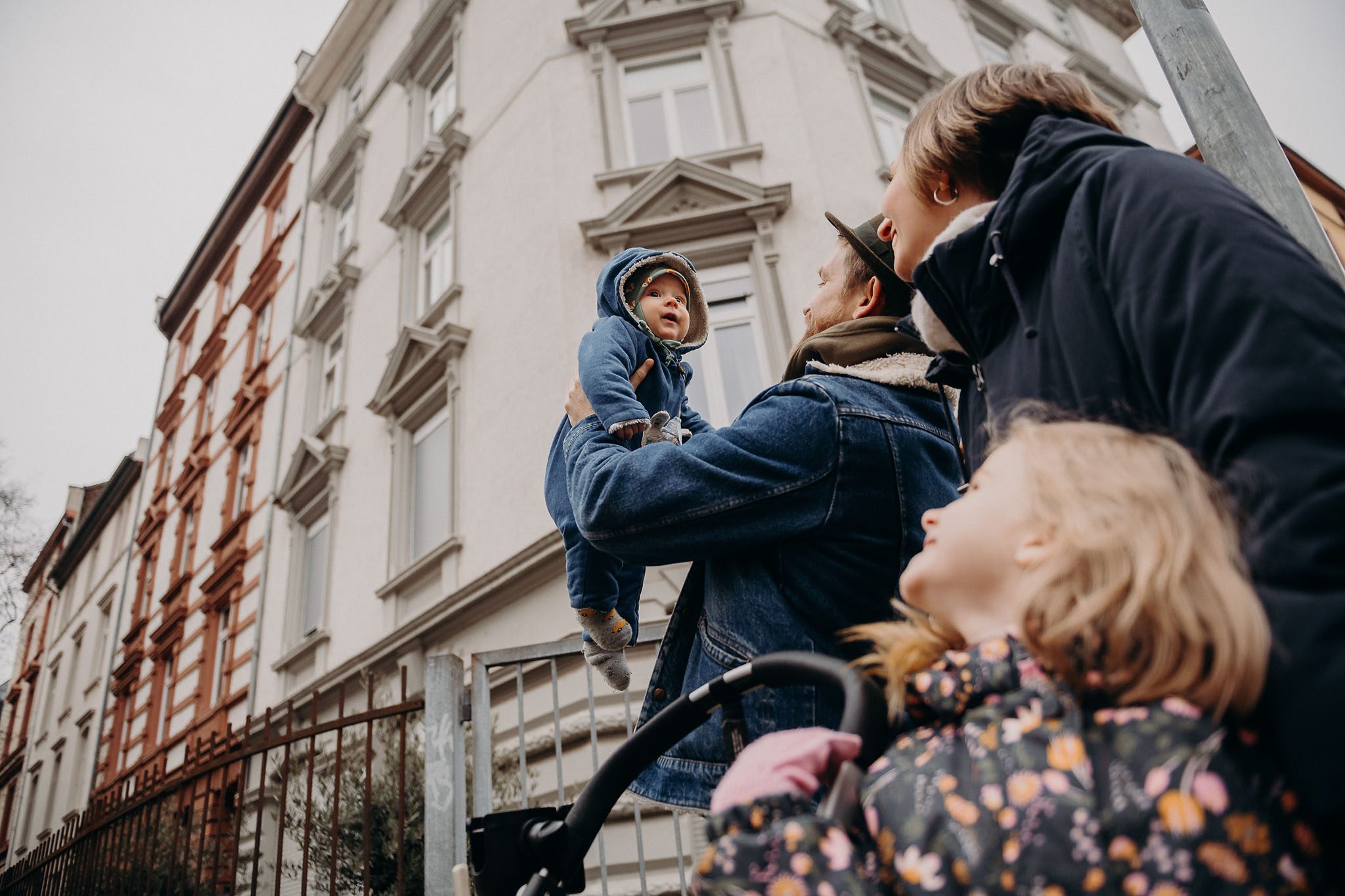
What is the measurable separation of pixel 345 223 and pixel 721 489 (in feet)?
51.1

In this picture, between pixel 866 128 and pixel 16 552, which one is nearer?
pixel 866 128

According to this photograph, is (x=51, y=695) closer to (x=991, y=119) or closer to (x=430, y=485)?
(x=430, y=485)

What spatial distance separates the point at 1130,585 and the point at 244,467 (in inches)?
691

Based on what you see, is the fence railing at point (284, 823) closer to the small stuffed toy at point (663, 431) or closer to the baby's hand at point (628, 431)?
the small stuffed toy at point (663, 431)

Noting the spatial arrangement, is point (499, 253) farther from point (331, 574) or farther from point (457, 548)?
point (331, 574)

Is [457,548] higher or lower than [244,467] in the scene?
lower

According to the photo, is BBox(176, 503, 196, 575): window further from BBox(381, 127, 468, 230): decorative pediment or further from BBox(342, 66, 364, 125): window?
BBox(381, 127, 468, 230): decorative pediment

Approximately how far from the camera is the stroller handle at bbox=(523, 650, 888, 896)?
46.7 inches

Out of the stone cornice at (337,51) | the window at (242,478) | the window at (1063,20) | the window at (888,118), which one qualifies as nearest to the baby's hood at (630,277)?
the window at (888,118)

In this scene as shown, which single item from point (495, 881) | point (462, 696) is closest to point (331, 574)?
point (462, 696)

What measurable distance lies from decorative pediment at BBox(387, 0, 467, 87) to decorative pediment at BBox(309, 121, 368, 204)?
1.42 meters

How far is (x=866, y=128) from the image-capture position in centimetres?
1026

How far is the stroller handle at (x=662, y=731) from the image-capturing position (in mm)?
1186

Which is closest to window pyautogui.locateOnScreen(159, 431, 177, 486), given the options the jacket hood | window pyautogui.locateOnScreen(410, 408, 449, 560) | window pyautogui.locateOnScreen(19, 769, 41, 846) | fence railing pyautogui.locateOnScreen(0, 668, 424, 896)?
window pyautogui.locateOnScreen(19, 769, 41, 846)
